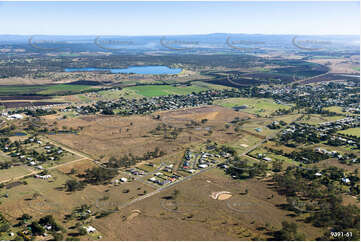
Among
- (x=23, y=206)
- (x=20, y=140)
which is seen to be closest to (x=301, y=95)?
(x=20, y=140)

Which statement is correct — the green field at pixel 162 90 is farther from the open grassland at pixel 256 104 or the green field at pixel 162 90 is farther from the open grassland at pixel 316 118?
the open grassland at pixel 316 118

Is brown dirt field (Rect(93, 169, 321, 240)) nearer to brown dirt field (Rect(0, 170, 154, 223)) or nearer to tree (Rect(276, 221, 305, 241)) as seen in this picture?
tree (Rect(276, 221, 305, 241))

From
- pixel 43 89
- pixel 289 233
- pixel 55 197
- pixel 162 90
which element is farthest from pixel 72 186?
pixel 43 89

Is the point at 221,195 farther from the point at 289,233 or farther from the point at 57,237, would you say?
the point at 57,237

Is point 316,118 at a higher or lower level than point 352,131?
higher

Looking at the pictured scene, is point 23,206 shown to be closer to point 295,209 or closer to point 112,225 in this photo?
point 112,225
